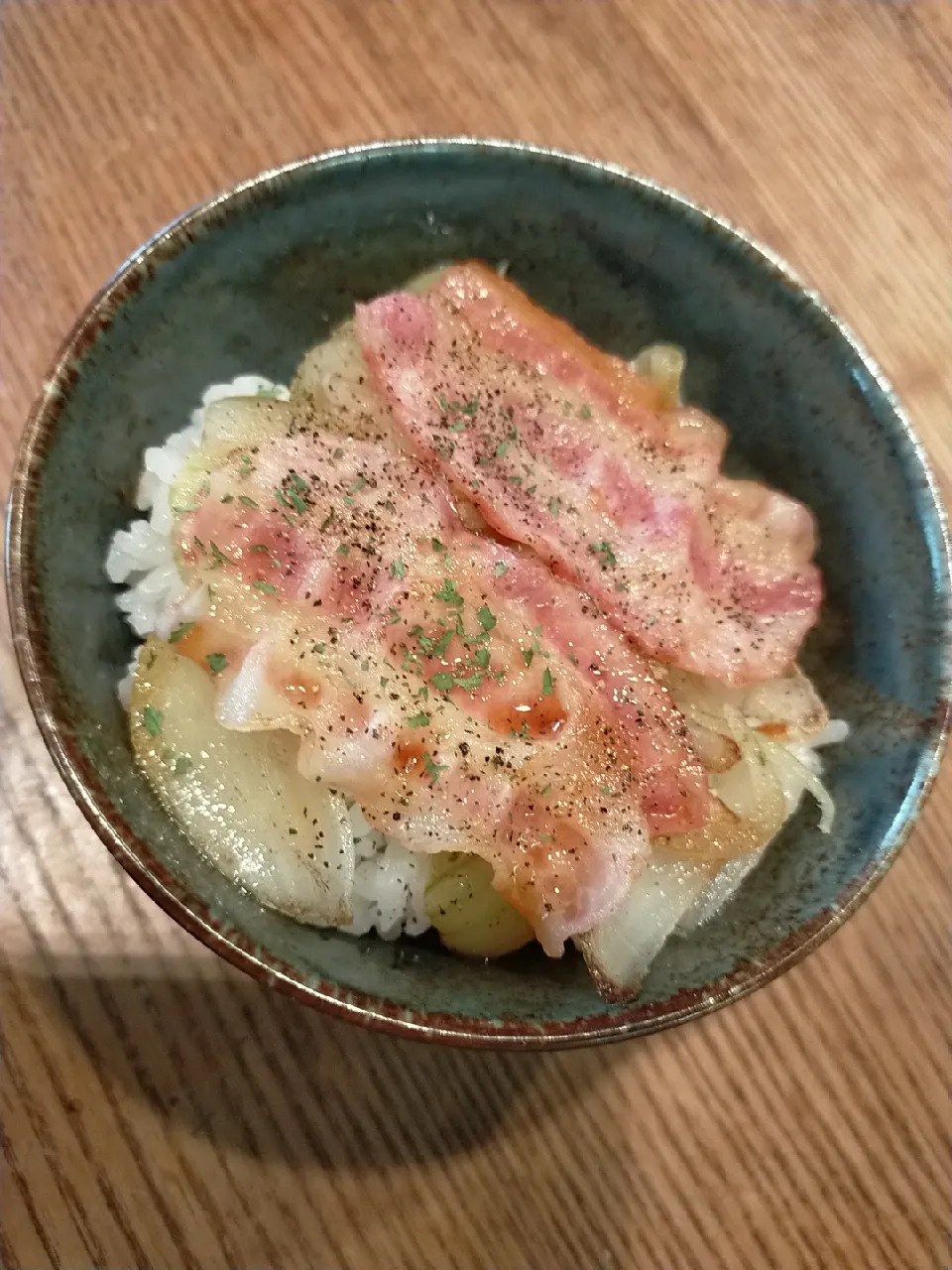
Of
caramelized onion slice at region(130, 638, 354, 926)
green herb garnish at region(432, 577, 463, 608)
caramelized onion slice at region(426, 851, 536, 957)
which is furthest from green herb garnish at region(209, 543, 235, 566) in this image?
caramelized onion slice at region(426, 851, 536, 957)

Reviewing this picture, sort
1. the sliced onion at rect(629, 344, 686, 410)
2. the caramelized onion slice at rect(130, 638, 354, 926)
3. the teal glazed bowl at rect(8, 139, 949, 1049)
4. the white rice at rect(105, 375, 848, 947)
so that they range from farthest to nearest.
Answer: the sliced onion at rect(629, 344, 686, 410) < the white rice at rect(105, 375, 848, 947) < the caramelized onion slice at rect(130, 638, 354, 926) < the teal glazed bowl at rect(8, 139, 949, 1049)

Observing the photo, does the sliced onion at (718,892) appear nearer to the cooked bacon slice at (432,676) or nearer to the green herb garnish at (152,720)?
the cooked bacon slice at (432,676)

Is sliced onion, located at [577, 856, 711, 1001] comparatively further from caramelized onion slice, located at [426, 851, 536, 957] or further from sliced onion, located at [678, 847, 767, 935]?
caramelized onion slice, located at [426, 851, 536, 957]

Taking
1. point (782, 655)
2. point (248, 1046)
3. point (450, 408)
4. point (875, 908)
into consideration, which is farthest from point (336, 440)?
point (875, 908)

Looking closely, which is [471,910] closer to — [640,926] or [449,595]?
[640,926]

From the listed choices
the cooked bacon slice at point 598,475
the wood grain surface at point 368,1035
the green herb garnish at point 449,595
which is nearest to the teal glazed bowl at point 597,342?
the cooked bacon slice at point 598,475

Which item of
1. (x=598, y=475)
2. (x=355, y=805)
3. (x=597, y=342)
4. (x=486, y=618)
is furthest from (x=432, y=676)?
(x=597, y=342)
